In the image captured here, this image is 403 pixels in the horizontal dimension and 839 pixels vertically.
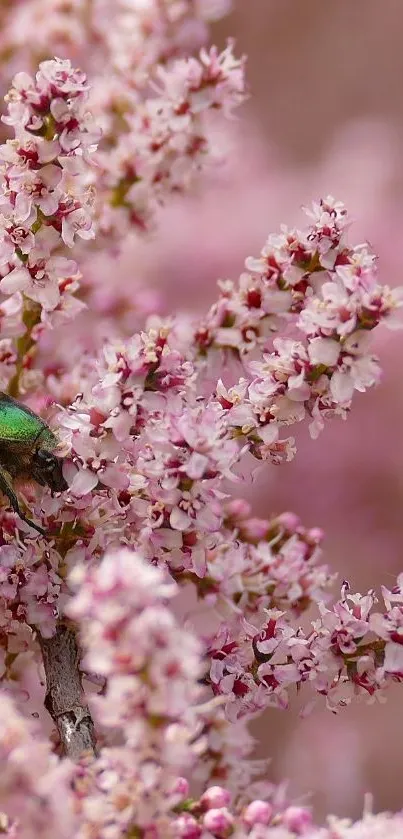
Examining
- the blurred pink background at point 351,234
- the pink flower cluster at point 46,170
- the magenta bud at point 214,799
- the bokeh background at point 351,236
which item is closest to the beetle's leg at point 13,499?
the pink flower cluster at point 46,170

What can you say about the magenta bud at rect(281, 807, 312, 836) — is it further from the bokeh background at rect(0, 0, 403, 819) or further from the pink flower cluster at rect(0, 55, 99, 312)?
the bokeh background at rect(0, 0, 403, 819)

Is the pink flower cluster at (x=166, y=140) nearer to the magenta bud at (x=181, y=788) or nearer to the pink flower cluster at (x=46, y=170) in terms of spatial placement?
the pink flower cluster at (x=46, y=170)

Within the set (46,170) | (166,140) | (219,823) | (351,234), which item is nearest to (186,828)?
(219,823)

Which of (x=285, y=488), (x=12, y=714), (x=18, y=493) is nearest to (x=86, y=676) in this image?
(x=18, y=493)

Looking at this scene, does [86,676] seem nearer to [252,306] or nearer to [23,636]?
[23,636]

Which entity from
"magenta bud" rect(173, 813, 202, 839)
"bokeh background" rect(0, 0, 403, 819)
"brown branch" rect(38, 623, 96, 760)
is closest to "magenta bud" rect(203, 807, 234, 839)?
"magenta bud" rect(173, 813, 202, 839)

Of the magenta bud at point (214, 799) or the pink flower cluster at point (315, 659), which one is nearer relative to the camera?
the magenta bud at point (214, 799)
